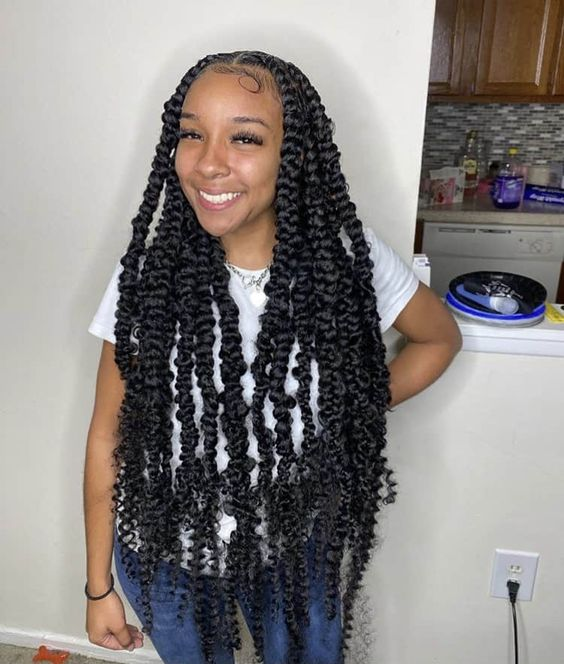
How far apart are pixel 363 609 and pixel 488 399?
529 millimetres

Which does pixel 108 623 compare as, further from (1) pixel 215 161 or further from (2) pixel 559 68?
(2) pixel 559 68

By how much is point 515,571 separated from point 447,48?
2184 millimetres

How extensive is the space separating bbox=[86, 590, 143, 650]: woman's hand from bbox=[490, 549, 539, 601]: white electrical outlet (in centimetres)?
71

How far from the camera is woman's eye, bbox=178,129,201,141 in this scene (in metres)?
0.74

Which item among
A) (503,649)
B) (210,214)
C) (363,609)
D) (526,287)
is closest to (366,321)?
(210,214)

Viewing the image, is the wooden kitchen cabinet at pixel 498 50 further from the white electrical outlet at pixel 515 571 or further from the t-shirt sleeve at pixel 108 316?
the t-shirt sleeve at pixel 108 316

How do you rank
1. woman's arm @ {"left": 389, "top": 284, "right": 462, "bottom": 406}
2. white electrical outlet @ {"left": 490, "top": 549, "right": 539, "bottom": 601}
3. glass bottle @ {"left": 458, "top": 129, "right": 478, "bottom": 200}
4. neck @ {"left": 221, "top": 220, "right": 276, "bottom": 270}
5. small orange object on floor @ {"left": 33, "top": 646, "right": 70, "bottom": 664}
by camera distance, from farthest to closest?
glass bottle @ {"left": 458, "top": 129, "right": 478, "bottom": 200} → small orange object on floor @ {"left": 33, "top": 646, "right": 70, "bottom": 664} → white electrical outlet @ {"left": 490, "top": 549, "right": 539, "bottom": 601} → woman's arm @ {"left": 389, "top": 284, "right": 462, "bottom": 406} → neck @ {"left": 221, "top": 220, "right": 276, "bottom": 270}

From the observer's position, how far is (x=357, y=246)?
83 cm

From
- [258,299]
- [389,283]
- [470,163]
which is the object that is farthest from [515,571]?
[470,163]

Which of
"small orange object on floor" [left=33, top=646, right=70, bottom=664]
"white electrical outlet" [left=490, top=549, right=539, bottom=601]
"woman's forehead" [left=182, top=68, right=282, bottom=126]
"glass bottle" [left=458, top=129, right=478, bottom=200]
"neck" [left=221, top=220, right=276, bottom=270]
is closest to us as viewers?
"woman's forehead" [left=182, top=68, right=282, bottom=126]

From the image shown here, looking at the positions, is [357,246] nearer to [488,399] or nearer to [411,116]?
[411,116]

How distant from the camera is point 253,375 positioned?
2.68 feet

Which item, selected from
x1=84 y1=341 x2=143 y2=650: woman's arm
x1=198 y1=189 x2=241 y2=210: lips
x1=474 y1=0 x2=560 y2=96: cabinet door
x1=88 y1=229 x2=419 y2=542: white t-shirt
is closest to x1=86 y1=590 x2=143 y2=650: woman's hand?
x1=84 y1=341 x2=143 y2=650: woman's arm

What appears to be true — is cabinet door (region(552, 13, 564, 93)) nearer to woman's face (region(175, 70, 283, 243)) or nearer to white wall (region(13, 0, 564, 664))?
white wall (region(13, 0, 564, 664))
